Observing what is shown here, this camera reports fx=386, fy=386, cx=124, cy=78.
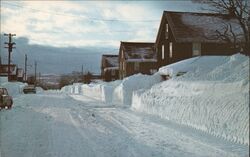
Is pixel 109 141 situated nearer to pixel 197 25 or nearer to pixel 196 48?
pixel 196 48

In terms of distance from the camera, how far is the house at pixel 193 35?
4291 cm

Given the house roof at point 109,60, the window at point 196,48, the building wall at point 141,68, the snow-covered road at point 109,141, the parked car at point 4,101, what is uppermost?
the house roof at point 109,60

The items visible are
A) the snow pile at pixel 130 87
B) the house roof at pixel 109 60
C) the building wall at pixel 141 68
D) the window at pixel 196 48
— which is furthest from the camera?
the house roof at pixel 109 60

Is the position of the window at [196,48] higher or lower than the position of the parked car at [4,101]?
higher

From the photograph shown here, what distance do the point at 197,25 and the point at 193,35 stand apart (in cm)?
257

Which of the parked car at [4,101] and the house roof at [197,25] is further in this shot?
the house roof at [197,25]

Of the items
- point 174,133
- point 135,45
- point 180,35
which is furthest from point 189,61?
point 135,45

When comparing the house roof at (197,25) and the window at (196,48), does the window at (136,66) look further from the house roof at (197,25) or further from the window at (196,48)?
the window at (196,48)

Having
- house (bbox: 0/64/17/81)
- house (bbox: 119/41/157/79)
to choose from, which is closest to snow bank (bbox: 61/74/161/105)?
house (bbox: 119/41/157/79)

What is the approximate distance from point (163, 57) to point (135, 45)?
22.4 meters

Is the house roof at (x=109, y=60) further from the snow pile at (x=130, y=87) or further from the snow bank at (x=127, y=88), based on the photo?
the snow pile at (x=130, y=87)

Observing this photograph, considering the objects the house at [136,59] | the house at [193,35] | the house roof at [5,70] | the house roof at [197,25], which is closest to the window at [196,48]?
the house at [193,35]

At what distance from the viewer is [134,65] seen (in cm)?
6538

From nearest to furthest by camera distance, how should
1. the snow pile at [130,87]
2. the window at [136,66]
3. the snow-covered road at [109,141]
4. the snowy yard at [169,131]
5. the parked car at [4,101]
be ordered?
the snow-covered road at [109,141]
the snowy yard at [169,131]
the parked car at [4,101]
the snow pile at [130,87]
the window at [136,66]
